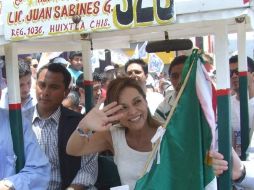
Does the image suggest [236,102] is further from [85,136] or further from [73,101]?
[73,101]

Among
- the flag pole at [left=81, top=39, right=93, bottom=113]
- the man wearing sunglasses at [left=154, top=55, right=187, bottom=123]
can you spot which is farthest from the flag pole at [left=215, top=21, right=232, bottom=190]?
the flag pole at [left=81, top=39, right=93, bottom=113]

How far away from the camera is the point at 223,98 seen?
2.31 meters

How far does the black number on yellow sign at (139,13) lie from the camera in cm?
212

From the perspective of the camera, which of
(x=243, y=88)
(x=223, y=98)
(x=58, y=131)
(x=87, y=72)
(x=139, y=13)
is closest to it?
(x=139, y=13)

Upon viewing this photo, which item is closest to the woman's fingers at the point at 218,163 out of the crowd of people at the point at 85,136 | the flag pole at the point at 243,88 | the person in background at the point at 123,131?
the crowd of people at the point at 85,136

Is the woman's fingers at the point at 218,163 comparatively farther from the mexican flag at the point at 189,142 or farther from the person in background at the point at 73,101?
the person in background at the point at 73,101

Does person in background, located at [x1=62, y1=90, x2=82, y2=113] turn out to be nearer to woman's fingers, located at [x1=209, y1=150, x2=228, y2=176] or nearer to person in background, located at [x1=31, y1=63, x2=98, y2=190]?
person in background, located at [x1=31, y1=63, x2=98, y2=190]

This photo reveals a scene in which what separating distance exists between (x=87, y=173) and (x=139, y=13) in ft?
4.69

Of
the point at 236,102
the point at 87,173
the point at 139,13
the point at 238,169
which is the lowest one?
the point at 87,173

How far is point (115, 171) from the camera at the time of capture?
11.0 ft

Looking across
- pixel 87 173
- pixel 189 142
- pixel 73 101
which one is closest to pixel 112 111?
pixel 189 142

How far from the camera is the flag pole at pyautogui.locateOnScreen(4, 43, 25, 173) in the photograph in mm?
2787

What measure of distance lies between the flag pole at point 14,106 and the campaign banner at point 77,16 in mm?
343

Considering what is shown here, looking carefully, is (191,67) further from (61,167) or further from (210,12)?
(61,167)
